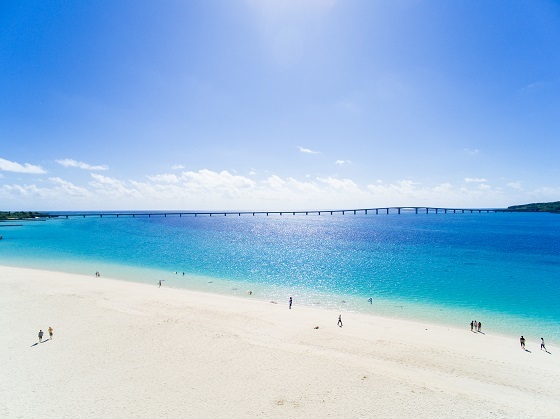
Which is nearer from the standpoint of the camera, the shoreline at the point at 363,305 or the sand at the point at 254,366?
the sand at the point at 254,366

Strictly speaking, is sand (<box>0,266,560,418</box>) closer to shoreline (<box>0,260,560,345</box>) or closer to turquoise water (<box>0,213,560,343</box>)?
shoreline (<box>0,260,560,345</box>)

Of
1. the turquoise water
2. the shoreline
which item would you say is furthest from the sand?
the turquoise water

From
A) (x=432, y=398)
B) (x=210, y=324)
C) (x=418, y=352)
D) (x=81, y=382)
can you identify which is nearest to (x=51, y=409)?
(x=81, y=382)

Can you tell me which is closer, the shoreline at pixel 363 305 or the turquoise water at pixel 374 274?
the shoreline at pixel 363 305

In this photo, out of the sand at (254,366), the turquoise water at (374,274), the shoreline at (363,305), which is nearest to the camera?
the sand at (254,366)

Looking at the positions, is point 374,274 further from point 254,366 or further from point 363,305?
point 254,366

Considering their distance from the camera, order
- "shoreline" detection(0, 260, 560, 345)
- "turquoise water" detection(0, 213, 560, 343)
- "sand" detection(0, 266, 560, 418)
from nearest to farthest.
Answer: "sand" detection(0, 266, 560, 418), "shoreline" detection(0, 260, 560, 345), "turquoise water" detection(0, 213, 560, 343)

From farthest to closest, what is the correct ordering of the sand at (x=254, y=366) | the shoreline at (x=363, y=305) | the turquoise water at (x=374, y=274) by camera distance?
the turquoise water at (x=374, y=274) < the shoreline at (x=363, y=305) < the sand at (x=254, y=366)

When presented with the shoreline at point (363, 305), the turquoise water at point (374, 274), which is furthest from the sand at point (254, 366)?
the turquoise water at point (374, 274)

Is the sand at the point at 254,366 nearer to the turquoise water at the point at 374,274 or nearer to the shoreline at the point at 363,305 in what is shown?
Answer: the shoreline at the point at 363,305
